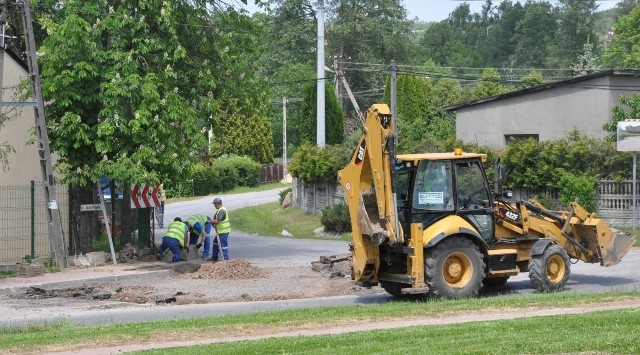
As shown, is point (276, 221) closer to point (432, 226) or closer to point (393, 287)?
point (393, 287)

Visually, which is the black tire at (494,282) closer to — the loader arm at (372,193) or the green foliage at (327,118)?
the loader arm at (372,193)

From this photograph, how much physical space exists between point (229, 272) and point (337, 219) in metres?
15.6

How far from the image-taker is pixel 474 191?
57.9ft

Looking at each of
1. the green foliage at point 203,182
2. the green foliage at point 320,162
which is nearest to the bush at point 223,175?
the green foliage at point 203,182

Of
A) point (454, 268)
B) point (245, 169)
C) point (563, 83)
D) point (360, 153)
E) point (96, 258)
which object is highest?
point (563, 83)

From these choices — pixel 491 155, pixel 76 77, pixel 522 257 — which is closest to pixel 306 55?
pixel 491 155

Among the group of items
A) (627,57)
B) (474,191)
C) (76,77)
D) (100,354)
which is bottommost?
(100,354)

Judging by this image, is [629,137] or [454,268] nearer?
[454,268]

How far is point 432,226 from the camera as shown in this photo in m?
17.0

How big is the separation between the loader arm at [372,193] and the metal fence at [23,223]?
1070cm

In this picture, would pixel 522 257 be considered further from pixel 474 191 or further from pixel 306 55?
pixel 306 55

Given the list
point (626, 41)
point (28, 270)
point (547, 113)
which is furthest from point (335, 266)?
point (626, 41)

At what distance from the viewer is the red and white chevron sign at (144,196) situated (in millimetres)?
26494

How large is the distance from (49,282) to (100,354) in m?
10.4
